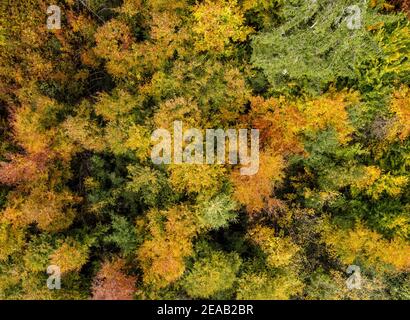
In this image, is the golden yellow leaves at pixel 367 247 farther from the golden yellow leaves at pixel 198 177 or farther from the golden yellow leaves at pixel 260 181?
the golden yellow leaves at pixel 198 177

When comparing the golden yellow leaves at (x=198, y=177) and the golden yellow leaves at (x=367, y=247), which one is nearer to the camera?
the golden yellow leaves at (x=367, y=247)

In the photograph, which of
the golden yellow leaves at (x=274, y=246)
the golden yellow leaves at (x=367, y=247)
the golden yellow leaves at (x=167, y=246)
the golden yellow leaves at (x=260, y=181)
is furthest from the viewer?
the golden yellow leaves at (x=274, y=246)

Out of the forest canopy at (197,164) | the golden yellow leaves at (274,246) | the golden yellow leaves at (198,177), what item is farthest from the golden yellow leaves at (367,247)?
the golden yellow leaves at (198,177)

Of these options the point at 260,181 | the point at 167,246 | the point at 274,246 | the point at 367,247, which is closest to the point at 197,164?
the point at 260,181

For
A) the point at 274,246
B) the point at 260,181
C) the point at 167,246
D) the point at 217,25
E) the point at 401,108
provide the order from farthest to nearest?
the point at 274,246 < the point at 260,181 < the point at 217,25 < the point at 401,108 < the point at 167,246

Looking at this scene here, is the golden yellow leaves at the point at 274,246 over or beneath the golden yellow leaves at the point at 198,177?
beneath

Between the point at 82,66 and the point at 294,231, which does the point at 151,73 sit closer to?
the point at 82,66

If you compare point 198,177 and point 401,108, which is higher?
point 401,108

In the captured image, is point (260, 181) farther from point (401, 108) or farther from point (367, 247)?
point (401, 108)

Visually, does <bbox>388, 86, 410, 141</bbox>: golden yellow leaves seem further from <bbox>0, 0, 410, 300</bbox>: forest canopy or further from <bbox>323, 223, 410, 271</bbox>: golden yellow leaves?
<bbox>323, 223, 410, 271</bbox>: golden yellow leaves
